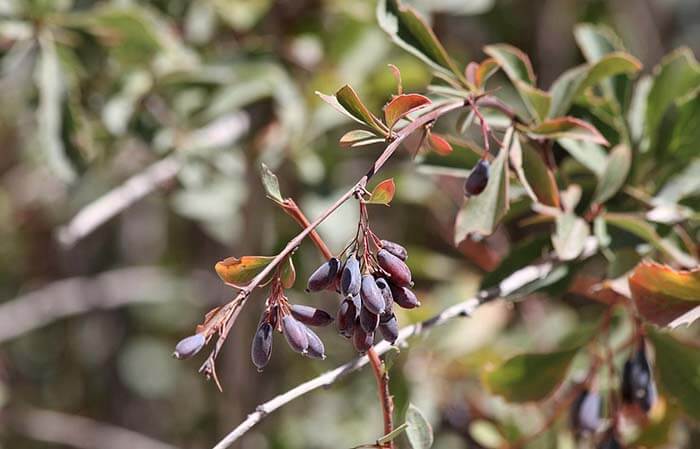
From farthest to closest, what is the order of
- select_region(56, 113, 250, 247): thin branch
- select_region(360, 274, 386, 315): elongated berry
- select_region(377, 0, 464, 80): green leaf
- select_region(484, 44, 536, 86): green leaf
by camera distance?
select_region(56, 113, 250, 247): thin branch → select_region(484, 44, 536, 86): green leaf → select_region(377, 0, 464, 80): green leaf → select_region(360, 274, 386, 315): elongated berry

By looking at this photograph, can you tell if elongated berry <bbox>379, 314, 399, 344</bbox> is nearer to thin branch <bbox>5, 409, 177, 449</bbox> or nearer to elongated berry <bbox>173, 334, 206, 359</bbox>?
elongated berry <bbox>173, 334, 206, 359</bbox>

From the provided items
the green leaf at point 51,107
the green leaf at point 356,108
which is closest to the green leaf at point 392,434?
the green leaf at point 356,108

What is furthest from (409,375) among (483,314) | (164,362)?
(164,362)

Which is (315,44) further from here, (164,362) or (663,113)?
(164,362)

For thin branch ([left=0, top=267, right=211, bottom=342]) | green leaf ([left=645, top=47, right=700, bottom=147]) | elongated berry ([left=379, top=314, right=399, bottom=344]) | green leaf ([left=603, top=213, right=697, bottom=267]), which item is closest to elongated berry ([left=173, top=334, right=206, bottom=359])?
elongated berry ([left=379, top=314, right=399, bottom=344])

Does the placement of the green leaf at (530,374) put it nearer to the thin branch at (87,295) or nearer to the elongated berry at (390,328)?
the elongated berry at (390,328)
